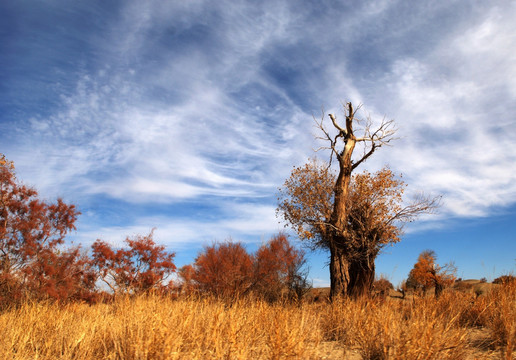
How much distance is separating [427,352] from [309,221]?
10822mm

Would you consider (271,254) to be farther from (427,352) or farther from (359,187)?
(427,352)

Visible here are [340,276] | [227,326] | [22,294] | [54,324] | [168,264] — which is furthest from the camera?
[168,264]

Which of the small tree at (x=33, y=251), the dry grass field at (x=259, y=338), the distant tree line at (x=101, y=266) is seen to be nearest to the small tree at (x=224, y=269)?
the distant tree line at (x=101, y=266)

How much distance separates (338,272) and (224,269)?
1277cm

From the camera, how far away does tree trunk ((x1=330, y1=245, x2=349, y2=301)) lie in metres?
14.6

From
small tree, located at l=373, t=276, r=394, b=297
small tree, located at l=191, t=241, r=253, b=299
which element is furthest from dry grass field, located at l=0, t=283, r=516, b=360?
small tree, located at l=191, t=241, r=253, b=299

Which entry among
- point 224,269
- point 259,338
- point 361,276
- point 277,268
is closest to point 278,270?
point 277,268

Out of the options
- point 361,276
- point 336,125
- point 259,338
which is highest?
point 336,125

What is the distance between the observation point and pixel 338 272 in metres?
14.9

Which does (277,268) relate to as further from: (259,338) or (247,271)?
(259,338)

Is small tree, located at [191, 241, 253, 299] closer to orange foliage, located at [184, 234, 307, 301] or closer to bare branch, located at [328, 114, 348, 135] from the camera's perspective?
orange foliage, located at [184, 234, 307, 301]

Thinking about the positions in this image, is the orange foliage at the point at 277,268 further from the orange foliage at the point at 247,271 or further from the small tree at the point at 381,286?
the small tree at the point at 381,286

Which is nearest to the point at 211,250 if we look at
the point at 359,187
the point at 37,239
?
the point at 37,239

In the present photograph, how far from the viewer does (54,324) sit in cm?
811
